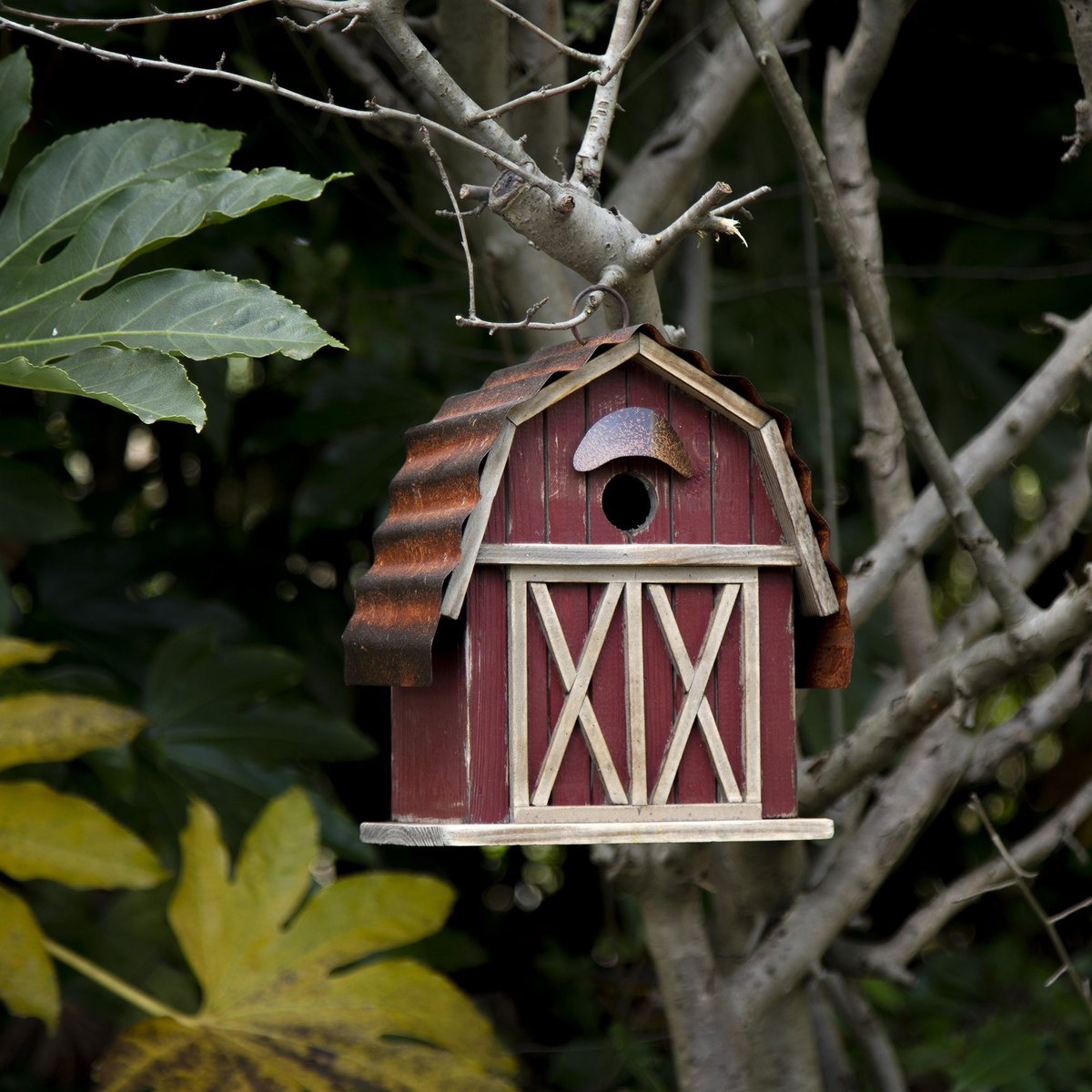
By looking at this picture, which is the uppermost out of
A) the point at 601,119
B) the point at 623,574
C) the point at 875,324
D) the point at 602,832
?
the point at 601,119

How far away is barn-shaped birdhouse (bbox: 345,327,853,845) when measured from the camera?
1358 mm

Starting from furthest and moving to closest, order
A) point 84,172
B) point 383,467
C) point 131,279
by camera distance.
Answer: point 383,467
point 84,172
point 131,279

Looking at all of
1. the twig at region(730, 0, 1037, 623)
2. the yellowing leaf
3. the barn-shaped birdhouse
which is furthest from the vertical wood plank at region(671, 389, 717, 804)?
the yellowing leaf

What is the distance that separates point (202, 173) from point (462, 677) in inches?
24.9

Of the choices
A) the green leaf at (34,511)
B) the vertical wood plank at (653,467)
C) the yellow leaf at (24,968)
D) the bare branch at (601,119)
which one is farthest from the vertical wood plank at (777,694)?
the green leaf at (34,511)

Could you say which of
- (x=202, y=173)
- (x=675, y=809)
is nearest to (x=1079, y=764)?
(x=675, y=809)

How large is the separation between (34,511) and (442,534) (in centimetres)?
130

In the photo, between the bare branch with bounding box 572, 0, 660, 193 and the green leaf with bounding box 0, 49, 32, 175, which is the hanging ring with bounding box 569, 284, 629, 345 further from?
the green leaf with bounding box 0, 49, 32, 175

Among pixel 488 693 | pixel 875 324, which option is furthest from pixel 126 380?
pixel 875 324

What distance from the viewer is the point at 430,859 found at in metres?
3.50

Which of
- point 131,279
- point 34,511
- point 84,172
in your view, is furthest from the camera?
point 34,511

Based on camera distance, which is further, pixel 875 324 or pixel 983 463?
pixel 983 463

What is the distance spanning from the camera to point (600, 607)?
1.42 metres

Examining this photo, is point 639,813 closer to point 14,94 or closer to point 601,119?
point 601,119
